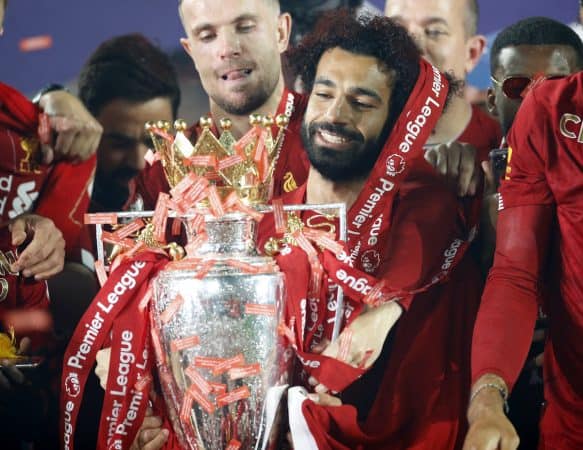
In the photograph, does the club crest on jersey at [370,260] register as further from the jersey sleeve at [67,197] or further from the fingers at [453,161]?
the jersey sleeve at [67,197]

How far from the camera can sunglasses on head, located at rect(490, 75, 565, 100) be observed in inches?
83.9

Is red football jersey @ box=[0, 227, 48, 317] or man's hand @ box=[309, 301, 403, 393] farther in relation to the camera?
red football jersey @ box=[0, 227, 48, 317]

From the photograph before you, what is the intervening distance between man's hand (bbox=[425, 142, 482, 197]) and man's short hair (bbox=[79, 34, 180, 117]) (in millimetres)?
715

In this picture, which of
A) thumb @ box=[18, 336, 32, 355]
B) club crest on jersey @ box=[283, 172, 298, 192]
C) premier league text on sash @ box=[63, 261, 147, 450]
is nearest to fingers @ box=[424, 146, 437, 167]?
club crest on jersey @ box=[283, 172, 298, 192]

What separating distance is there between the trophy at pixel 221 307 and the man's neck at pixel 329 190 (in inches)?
8.0

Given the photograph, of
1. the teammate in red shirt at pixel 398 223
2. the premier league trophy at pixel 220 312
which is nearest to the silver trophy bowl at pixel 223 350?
the premier league trophy at pixel 220 312

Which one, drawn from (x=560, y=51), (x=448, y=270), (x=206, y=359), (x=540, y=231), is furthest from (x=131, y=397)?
(x=560, y=51)

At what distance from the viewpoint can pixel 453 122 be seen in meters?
2.21

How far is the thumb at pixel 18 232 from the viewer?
2.26 meters

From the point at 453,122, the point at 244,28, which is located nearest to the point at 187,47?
the point at 244,28

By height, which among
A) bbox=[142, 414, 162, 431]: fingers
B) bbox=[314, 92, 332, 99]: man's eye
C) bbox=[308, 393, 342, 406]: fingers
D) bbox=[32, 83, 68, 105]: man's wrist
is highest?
bbox=[32, 83, 68, 105]: man's wrist

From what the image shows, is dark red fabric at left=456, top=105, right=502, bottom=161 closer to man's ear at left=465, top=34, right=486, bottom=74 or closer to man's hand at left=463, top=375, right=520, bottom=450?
man's ear at left=465, top=34, right=486, bottom=74

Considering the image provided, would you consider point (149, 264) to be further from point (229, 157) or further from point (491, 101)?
point (491, 101)

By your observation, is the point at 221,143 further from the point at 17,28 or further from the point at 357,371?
the point at 17,28
